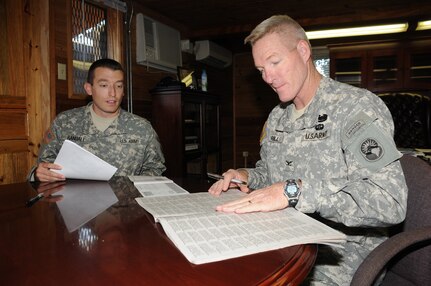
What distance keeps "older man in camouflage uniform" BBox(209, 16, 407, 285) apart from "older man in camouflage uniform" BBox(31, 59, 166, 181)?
0.91 metres

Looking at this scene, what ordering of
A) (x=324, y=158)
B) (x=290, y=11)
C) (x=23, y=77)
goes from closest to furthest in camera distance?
1. (x=324, y=158)
2. (x=23, y=77)
3. (x=290, y=11)

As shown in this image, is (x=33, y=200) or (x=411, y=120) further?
(x=411, y=120)

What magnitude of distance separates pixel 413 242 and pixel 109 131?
1.77 metres

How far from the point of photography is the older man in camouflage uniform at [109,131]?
2043 mm

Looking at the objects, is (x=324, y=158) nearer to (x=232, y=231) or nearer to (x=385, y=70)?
(x=232, y=231)

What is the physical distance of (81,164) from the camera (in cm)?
143

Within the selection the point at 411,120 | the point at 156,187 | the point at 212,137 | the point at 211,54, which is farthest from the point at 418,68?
the point at 156,187

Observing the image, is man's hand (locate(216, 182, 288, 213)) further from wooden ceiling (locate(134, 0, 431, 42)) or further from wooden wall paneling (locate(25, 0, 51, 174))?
wooden ceiling (locate(134, 0, 431, 42))

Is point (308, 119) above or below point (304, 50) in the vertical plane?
below

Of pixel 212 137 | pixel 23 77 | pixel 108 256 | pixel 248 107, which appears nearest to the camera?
pixel 108 256

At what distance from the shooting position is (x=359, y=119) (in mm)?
980

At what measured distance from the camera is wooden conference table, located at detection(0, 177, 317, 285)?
1.84ft

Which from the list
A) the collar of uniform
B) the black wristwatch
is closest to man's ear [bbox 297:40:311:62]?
the collar of uniform

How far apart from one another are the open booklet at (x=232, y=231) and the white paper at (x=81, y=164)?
559 mm
